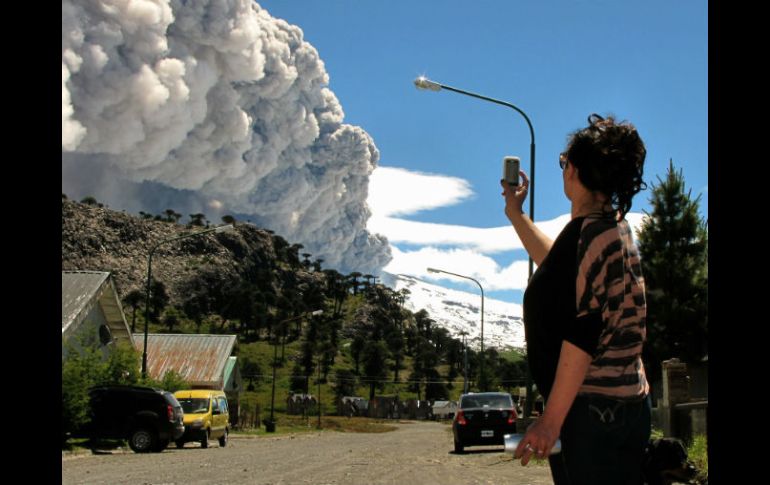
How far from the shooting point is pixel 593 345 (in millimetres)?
2750

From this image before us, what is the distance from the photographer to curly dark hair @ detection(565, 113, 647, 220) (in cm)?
298

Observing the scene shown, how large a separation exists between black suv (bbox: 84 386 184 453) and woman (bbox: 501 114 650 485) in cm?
2156

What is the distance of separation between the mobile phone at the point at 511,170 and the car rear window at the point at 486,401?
20.5m

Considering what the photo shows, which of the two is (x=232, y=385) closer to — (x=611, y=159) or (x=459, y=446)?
(x=459, y=446)

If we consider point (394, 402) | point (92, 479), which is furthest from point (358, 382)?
point (92, 479)

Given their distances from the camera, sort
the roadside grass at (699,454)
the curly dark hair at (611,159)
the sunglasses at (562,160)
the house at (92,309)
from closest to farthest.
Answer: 1. the curly dark hair at (611,159)
2. the sunglasses at (562,160)
3. the roadside grass at (699,454)
4. the house at (92,309)

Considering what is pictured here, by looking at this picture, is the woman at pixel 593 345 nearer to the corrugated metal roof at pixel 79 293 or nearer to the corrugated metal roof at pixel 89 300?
the corrugated metal roof at pixel 89 300

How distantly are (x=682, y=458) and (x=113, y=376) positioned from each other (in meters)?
28.4

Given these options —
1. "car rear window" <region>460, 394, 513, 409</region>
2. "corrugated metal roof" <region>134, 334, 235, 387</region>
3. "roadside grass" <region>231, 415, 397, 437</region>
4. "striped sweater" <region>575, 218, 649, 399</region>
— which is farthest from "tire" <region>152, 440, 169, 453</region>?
"corrugated metal roof" <region>134, 334, 235, 387</region>

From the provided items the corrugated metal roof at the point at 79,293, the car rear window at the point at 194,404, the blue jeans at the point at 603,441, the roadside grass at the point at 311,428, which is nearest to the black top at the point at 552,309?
the blue jeans at the point at 603,441

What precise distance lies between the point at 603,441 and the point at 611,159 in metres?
0.94

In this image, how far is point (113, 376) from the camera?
29797mm

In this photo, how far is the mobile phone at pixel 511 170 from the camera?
Answer: 398 centimetres
